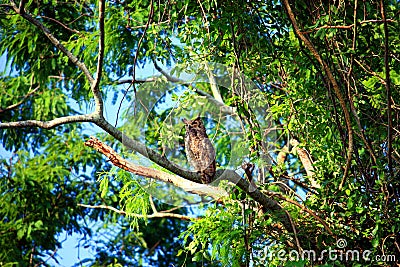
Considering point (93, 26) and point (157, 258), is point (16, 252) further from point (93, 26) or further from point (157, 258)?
point (93, 26)

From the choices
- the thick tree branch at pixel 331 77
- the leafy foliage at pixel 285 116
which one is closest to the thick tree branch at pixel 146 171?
the leafy foliage at pixel 285 116

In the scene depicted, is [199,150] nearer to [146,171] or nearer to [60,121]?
[146,171]

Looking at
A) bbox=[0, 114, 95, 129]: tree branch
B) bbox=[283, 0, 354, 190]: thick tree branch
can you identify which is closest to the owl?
bbox=[0, 114, 95, 129]: tree branch

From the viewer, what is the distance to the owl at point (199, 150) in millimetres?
2568

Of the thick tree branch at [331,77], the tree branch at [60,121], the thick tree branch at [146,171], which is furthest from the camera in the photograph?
the thick tree branch at [331,77]

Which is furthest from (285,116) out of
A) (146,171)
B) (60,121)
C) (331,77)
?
(60,121)

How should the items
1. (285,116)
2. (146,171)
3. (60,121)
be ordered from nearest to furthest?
1. (60,121)
2. (146,171)
3. (285,116)

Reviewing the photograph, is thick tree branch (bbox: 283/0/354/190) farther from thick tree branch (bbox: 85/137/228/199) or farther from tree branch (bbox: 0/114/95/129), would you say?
tree branch (bbox: 0/114/95/129)

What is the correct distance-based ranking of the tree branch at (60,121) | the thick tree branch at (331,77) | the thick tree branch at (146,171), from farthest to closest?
the thick tree branch at (331,77)
the thick tree branch at (146,171)
the tree branch at (60,121)

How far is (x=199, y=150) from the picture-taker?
2568mm

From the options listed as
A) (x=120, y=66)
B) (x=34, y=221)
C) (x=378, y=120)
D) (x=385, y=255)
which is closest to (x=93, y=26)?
(x=120, y=66)

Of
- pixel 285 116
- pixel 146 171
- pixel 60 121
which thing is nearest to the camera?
pixel 60 121

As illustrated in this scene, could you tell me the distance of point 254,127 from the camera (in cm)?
295

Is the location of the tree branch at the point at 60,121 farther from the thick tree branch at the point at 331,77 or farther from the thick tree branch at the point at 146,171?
the thick tree branch at the point at 331,77
